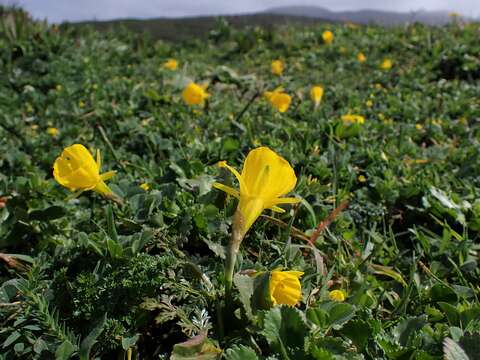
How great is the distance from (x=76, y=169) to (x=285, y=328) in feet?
2.84

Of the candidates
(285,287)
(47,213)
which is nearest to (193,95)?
(47,213)

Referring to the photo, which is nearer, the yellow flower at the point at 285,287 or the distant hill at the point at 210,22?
the yellow flower at the point at 285,287

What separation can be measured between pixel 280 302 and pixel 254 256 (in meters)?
0.41

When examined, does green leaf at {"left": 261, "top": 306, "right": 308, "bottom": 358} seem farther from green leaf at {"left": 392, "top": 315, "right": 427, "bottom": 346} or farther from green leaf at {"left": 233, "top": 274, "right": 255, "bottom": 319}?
green leaf at {"left": 392, "top": 315, "right": 427, "bottom": 346}

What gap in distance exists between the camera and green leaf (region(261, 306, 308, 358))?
3.79ft

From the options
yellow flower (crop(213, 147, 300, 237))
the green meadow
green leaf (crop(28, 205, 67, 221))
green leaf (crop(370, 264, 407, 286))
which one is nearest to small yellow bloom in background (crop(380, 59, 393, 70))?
the green meadow

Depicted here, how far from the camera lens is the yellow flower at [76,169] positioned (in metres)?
1.57

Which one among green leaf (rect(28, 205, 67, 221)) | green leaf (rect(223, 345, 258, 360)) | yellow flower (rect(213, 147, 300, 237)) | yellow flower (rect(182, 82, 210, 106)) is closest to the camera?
green leaf (rect(223, 345, 258, 360))

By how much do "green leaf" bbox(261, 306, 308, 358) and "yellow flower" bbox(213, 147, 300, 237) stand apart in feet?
0.71

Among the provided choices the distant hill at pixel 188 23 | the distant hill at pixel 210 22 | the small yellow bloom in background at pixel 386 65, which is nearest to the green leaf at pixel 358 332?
the small yellow bloom in background at pixel 386 65

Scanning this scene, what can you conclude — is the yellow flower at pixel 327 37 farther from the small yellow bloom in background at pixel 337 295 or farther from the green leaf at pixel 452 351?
the green leaf at pixel 452 351

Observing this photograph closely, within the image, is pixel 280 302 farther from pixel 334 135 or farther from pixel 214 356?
pixel 334 135

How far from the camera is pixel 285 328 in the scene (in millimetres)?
1175

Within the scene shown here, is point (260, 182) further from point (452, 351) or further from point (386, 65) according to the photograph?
point (386, 65)
